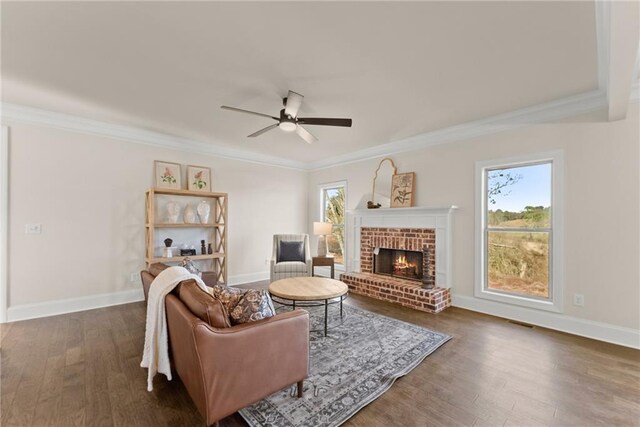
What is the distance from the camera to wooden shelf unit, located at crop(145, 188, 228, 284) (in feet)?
13.3

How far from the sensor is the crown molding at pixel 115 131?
135 inches

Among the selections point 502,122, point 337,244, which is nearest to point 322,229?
point 337,244

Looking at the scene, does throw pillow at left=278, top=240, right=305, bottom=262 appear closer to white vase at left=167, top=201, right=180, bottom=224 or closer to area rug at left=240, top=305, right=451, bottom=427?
area rug at left=240, top=305, right=451, bottom=427

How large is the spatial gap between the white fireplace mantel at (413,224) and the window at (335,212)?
388 mm

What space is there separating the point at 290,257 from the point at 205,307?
332 centimetres

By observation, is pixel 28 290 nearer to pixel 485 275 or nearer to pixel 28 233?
pixel 28 233

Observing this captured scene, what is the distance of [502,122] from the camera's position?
142 inches

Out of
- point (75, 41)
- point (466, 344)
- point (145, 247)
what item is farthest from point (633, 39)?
point (145, 247)

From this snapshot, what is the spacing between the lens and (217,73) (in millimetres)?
2588

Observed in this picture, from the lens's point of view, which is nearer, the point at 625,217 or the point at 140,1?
the point at 140,1

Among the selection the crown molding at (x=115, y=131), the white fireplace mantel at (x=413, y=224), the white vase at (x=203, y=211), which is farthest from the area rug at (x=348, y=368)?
the crown molding at (x=115, y=131)

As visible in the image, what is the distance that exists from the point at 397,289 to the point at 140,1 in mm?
4088

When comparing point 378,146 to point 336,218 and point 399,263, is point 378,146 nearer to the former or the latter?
point 336,218

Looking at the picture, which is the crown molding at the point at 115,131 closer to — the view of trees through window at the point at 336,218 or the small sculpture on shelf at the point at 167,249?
the small sculpture on shelf at the point at 167,249
